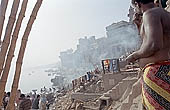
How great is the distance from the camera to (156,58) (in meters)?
1.57

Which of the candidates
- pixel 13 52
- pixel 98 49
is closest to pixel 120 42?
pixel 98 49

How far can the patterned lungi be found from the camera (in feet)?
4.89

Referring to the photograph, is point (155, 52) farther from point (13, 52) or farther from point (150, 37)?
point (13, 52)

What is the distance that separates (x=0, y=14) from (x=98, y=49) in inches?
1931

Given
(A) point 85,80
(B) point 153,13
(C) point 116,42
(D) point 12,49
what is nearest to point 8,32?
(D) point 12,49

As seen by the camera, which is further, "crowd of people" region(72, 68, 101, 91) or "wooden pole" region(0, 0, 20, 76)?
"crowd of people" region(72, 68, 101, 91)

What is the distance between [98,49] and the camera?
51.3 meters

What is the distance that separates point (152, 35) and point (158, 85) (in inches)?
13.8

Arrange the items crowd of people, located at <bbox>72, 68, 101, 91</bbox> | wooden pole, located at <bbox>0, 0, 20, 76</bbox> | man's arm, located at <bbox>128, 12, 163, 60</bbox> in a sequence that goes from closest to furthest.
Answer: man's arm, located at <bbox>128, 12, 163, 60</bbox> < wooden pole, located at <bbox>0, 0, 20, 76</bbox> < crowd of people, located at <bbox>72, 68, 101, 91</bbox>

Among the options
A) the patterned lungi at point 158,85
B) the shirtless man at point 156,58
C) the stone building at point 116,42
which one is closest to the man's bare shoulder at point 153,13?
the shirtless man at point 156,58

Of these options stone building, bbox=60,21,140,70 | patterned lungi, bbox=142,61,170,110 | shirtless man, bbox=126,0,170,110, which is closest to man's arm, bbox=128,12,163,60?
shirtless man, bbox=126,0,170,110

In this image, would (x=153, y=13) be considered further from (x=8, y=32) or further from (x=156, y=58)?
(x=8, y=32)

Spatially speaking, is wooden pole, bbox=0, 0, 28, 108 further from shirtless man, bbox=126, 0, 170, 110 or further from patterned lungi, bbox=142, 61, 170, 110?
patterned lungi, bbox=142, 61, 170, 110

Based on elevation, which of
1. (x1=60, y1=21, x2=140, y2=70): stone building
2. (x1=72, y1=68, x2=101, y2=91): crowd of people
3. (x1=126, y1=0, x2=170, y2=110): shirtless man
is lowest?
(x1=72, y1=68, x2=101, y2=91): crowd of people
